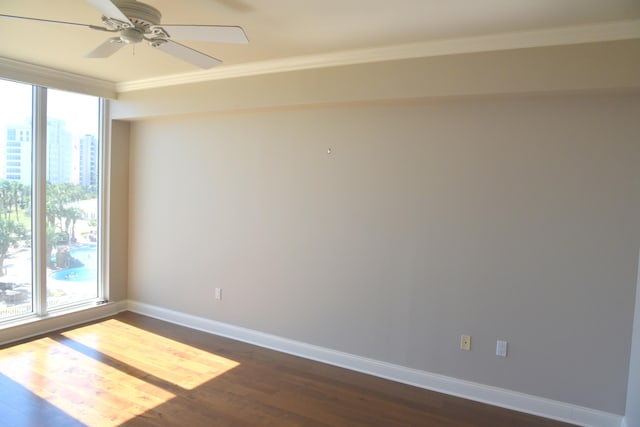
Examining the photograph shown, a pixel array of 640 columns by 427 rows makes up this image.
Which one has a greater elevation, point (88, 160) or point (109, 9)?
point (109, 9)

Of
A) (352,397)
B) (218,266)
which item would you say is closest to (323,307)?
(352,397)

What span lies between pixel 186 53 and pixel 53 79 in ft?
7.95

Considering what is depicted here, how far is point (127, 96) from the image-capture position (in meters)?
4.45

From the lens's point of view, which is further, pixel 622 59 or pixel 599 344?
pixel 599 344

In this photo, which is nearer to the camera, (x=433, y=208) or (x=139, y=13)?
(x=139, y=13)

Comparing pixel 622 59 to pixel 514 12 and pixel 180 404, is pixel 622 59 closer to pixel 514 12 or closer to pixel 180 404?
pixel 514 12

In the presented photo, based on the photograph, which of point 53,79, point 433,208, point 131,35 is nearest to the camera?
point 131,35

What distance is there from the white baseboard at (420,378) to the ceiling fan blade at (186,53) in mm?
2505

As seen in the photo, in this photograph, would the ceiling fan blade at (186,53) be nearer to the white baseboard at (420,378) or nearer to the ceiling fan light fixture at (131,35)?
the ceiling fan light fixture at (131,35)

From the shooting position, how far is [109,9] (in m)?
1.78

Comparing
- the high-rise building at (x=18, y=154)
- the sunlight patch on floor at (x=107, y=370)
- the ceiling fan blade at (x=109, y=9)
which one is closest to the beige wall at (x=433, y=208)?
the sunlight patch on floor at (x=107, y=370)

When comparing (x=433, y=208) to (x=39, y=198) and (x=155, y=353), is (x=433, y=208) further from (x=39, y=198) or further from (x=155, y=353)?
(x=39, y=198)

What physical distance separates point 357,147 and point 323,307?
1.43 meters

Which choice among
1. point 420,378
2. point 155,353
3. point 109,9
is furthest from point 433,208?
point 155,353
